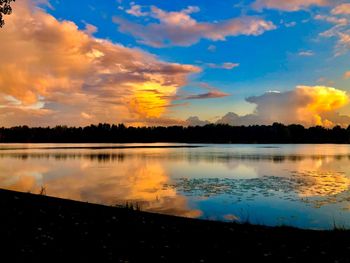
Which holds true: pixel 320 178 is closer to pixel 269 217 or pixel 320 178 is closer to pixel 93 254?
pixel 269 217

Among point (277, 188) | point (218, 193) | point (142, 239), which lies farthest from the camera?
point (277, 188)

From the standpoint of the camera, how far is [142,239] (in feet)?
41.8

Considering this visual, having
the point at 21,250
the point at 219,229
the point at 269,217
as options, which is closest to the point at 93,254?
the point at 21,250

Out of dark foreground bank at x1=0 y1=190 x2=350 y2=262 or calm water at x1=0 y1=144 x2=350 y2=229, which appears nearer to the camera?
dark foreground bank at x1=0 y1=190 x2=350 y2=262

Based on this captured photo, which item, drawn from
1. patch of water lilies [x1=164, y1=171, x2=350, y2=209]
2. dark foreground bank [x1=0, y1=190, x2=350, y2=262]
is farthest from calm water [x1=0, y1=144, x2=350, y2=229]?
dark foreground bank [x1=0, y1=190, x2=350, y2=262]

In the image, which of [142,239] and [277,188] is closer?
[142,239]

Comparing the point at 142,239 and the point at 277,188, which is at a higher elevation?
the point at 142,239

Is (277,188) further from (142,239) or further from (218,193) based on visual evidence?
(142,239)

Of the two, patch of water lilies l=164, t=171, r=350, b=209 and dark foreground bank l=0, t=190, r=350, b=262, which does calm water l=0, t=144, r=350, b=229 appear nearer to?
patch of water lilies l=164, t=171, r=350, b=209

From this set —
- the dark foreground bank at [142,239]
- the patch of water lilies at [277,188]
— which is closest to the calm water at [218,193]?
the patch of water lilies at [277,188]

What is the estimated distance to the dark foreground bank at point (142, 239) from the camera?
1097 cm

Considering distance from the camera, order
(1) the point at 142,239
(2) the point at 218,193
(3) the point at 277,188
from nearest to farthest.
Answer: (1) the point at 142,239
(2) the point at 218,193
(3) the point at 277,188

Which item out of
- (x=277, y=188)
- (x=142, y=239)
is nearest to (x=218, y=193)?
(x=277, y=188)

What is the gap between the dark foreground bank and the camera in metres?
11.0
